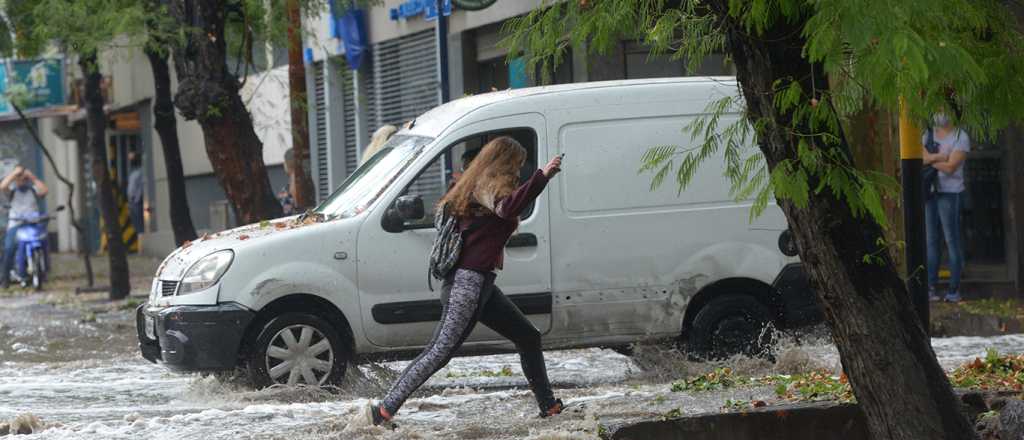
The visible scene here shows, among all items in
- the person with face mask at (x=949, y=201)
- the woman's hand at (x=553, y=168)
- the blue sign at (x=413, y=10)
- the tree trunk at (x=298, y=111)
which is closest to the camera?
the woman's hand at (x=553, y=168)

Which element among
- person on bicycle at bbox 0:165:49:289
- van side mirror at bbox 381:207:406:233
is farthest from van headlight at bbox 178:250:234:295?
person on bicycle at bbox 0:165:49:289

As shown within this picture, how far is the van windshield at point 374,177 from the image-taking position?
34.1ft

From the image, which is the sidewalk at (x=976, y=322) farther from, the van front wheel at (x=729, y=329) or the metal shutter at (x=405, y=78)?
the metal shutter at (x=405, y=78)

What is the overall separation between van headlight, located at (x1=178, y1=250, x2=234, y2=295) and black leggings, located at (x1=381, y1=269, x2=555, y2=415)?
2123 mm

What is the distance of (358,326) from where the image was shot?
33.4ft

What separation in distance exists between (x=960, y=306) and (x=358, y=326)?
6.25 meters

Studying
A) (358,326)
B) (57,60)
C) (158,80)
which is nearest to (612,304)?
(358,326)

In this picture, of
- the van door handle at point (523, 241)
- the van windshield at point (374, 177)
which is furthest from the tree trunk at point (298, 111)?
the van door handle at point (523, 241)

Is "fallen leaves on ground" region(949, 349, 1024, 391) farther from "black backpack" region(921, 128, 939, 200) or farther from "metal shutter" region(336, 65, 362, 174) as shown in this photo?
"metal shutter" region(336, 65, 362, 174)

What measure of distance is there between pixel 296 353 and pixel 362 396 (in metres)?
0.48

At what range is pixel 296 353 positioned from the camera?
1012 centimetres

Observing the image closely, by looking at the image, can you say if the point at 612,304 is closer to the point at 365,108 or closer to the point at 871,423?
the point at 871,423

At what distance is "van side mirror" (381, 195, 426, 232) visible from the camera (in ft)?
32.7

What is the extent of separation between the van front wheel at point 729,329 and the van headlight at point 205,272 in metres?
2.94
